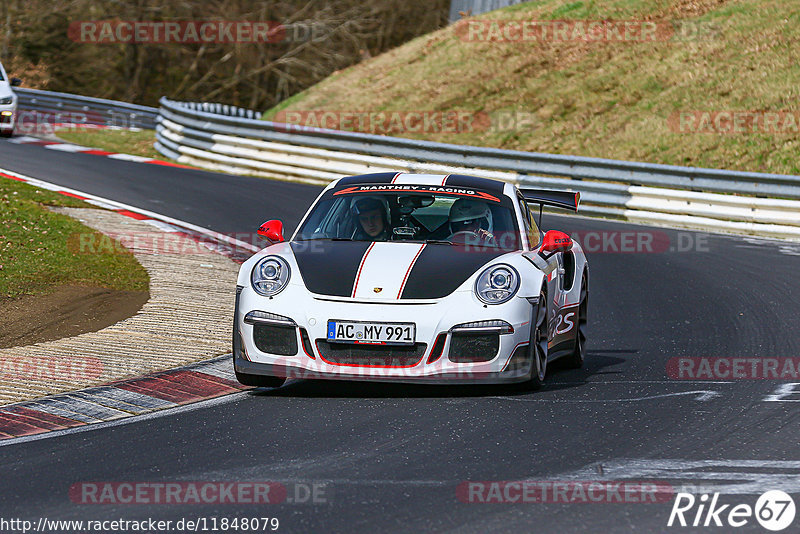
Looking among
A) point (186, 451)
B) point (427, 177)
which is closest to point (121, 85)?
point (427, 177)

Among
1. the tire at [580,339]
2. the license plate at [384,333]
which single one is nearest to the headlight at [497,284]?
the license plate at [384,333]

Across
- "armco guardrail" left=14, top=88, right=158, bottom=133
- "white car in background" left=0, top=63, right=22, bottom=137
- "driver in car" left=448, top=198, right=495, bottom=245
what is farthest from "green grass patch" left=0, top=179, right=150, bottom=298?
"armco guardrail" left=14, top=88, right=158, bottom=133

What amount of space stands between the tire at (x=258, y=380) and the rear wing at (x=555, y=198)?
7.70ft

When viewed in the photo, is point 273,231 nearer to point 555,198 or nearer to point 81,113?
point 555,198

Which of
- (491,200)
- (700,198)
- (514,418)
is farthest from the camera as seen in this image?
(700,198)

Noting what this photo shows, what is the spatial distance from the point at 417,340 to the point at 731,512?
2.57 metres

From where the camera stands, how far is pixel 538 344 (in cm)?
741

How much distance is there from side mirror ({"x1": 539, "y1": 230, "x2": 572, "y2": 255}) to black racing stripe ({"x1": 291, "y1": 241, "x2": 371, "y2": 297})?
1.16m

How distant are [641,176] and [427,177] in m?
10.5

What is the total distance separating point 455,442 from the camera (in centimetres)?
609

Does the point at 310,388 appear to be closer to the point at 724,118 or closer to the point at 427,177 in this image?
the point at 427,177

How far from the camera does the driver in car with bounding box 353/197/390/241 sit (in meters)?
8.12

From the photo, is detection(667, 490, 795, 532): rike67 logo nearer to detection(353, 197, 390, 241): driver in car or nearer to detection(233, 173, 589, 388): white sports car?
detection(233, 173, 589, 388): white sports car

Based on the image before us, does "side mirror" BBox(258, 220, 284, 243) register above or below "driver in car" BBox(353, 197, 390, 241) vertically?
below
